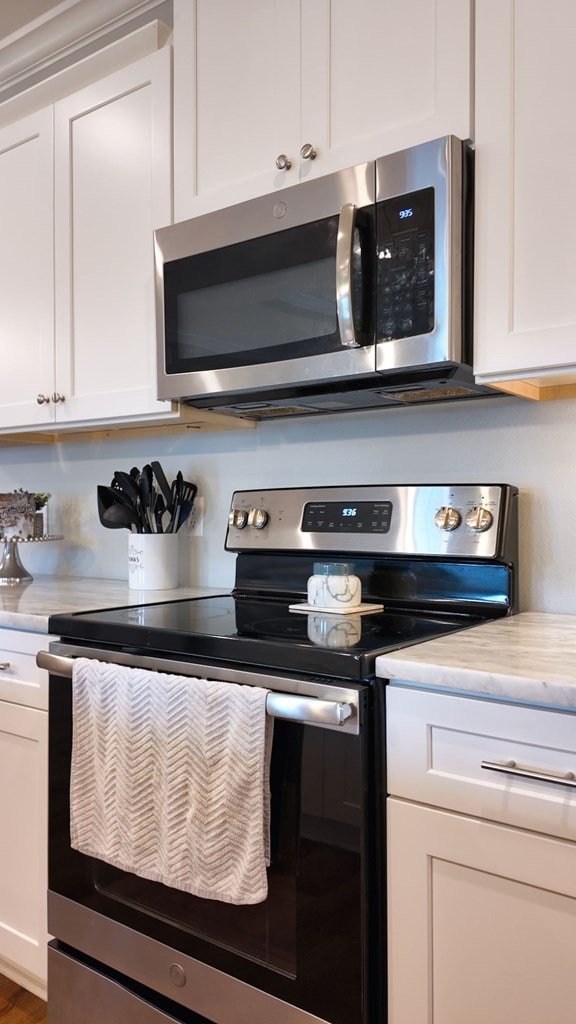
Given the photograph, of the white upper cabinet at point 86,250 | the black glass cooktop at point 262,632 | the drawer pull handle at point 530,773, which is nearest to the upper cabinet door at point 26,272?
the white upper cabinet at point 86,250

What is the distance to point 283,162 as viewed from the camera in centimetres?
152

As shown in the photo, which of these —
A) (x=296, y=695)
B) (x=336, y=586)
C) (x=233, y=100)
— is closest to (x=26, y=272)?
(x=233, y=100)

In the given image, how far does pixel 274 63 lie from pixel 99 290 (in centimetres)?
70

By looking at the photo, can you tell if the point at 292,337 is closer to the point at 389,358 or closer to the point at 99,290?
the point at 389,358

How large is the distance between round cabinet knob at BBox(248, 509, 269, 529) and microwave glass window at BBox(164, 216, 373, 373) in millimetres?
375

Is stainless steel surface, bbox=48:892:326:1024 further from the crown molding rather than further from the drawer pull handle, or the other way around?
the crown molding

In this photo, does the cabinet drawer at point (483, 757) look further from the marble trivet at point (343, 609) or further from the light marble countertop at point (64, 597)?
the light marble countertop at point (64, 597)

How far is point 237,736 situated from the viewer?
3.83 feet

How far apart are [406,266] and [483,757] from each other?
85cm

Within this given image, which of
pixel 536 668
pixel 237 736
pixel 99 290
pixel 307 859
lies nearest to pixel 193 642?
pixel 237 736

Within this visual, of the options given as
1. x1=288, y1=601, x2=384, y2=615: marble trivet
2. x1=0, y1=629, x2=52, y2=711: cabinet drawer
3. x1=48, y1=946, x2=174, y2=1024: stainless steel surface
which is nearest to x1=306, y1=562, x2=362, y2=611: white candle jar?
x1=288, y1=601, x2=384, y2=615: marble trivet

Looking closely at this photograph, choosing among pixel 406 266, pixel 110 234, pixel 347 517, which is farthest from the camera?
pixel 110 234

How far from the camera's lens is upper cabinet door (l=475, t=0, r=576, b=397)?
→ 1.21 m

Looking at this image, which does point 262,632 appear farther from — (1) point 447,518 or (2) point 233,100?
(2) point 233,100
